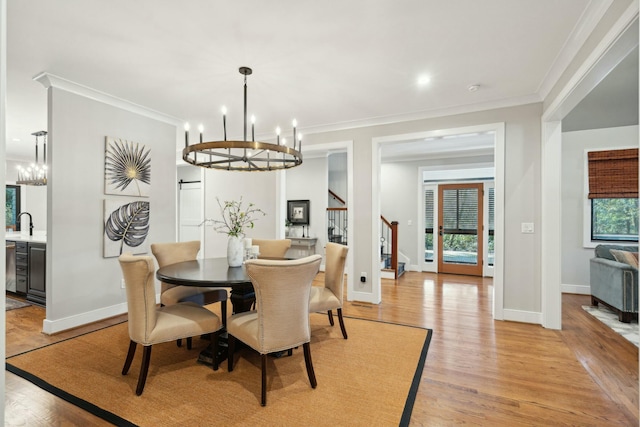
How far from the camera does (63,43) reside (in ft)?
7.91

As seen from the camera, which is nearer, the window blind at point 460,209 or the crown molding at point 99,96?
the crown molding at point 99,96

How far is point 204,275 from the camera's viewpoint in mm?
2352

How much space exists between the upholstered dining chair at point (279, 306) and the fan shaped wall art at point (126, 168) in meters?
2.59

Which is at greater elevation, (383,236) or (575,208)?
(575,208)

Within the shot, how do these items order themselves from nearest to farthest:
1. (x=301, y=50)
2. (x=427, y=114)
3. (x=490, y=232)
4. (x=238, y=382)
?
(x=238, y=382)
(x=301, y=50)
(x=427, y=114)
(x=490, y=232)

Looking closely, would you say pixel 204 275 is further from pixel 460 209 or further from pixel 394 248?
pixel 460 209

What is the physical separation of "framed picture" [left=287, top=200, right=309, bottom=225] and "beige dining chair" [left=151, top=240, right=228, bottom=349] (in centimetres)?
346

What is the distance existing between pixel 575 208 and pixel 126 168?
249 inches

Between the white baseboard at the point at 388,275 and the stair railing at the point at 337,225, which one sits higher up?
the stair railing at the point at 337,225

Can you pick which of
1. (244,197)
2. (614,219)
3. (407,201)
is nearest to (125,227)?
(244,197)

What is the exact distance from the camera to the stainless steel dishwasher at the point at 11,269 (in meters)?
4.41

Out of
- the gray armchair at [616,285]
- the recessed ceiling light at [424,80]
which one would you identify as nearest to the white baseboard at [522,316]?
the gray armchair at [616,285]

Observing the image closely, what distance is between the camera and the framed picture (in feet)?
21.8

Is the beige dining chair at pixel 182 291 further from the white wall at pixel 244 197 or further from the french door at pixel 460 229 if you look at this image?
the french door at pixel 460 229
